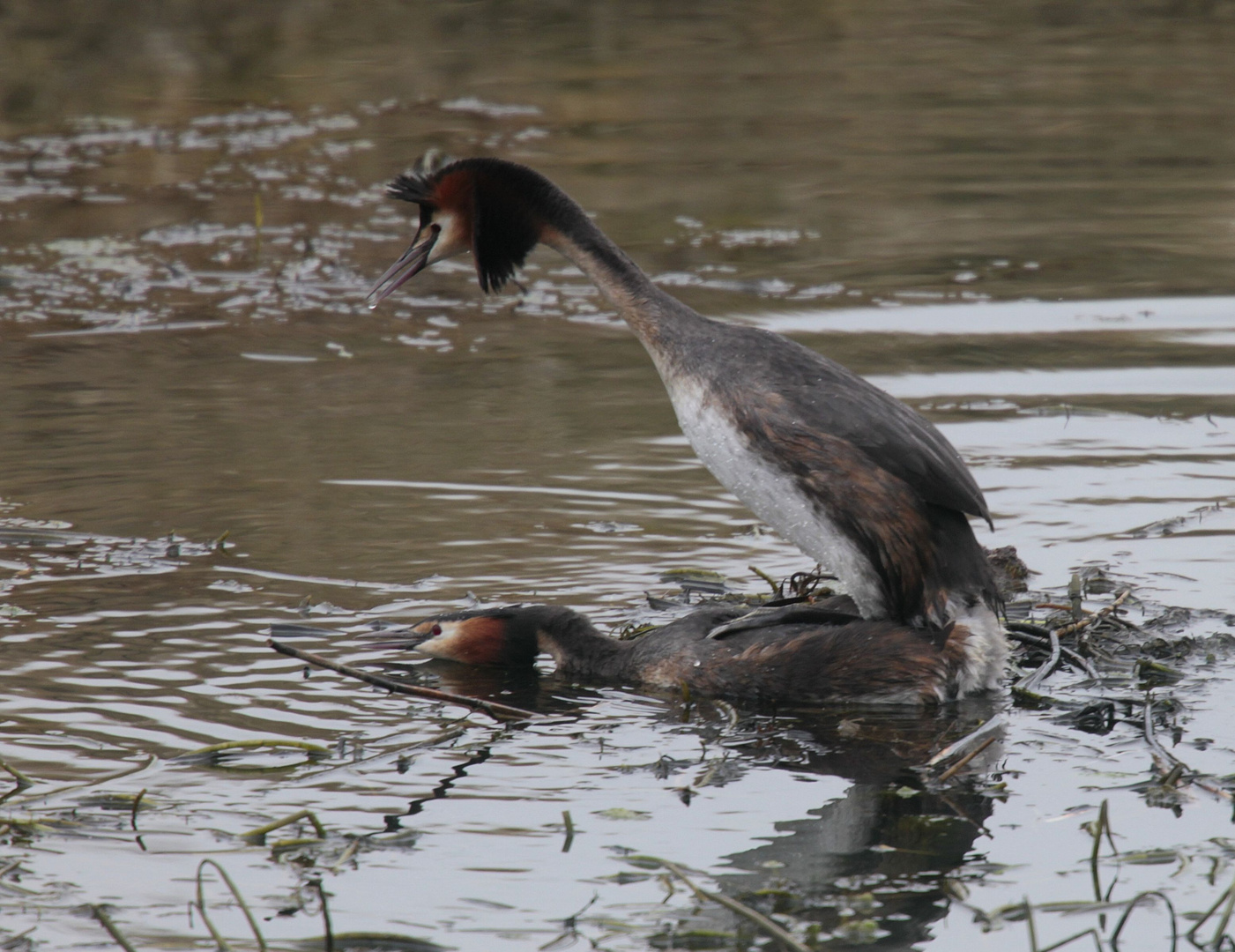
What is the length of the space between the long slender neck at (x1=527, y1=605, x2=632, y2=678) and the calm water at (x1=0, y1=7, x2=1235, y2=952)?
0.14 m

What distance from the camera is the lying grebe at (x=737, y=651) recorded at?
→ 18.8 feet

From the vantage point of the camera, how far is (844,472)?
5.64 metres

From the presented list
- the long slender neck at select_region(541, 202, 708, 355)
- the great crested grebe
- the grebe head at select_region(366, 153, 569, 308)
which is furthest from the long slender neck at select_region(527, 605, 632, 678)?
the grebe head at select_region(366, 153, 569, 308)

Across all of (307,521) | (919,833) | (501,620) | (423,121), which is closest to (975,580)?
(919,833)

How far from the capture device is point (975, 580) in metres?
5.79

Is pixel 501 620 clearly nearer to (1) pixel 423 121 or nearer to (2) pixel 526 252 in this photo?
(2) pixel 526 252

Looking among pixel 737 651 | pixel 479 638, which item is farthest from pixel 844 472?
pixel 479 638

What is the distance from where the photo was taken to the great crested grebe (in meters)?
5.65

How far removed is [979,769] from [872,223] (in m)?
8.10

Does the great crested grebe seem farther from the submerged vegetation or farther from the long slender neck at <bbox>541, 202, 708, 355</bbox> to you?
the submerged vegetation

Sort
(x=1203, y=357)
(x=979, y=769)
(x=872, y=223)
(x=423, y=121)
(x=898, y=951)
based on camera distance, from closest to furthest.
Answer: (x=898, y=951) < (x=979, y=769) < (x=1203, y=357) < (x=872, y=223) < (x=423, y=121)

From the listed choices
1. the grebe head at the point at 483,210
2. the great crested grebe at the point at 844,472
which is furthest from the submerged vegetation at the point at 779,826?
the grebe head at the point at 483,210

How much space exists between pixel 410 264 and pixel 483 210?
16.6 inches

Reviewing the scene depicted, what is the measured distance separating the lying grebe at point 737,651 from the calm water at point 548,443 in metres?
0.10
